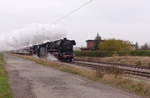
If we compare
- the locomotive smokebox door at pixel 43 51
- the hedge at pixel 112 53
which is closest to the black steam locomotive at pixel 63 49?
the locomotive smokebox door at pixel 43 51

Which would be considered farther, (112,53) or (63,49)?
Result: (112,53)

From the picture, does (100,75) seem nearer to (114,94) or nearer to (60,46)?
(114,94)

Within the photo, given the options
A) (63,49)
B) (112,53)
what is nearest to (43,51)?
(63,49)

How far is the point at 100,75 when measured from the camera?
63.8ft

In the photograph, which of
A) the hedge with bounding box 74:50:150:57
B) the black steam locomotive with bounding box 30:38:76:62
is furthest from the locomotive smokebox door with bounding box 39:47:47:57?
the hedge with bounding box 74:50:150:57

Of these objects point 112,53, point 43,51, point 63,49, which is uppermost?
point 63,49

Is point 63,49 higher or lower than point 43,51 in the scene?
higher

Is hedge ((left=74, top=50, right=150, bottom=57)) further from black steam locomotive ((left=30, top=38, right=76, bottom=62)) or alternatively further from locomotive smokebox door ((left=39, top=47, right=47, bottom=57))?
black steam locomotive ((left=30, top=38, right=76, bottom=62))

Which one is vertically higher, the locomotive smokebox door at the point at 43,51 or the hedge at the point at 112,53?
the locomotive smokebox door at the point at 43,51

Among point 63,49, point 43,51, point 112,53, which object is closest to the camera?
point 63,49

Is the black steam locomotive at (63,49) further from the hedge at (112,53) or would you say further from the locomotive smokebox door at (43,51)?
the hedge at (112,53)

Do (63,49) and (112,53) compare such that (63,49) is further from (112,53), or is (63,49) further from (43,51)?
(112,53)

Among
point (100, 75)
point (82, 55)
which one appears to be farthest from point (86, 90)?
point (82, 55)

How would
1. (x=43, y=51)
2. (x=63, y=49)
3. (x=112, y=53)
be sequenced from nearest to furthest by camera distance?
(x=63, y=49)
(x=43, y=51)
(x=112, y=53)
